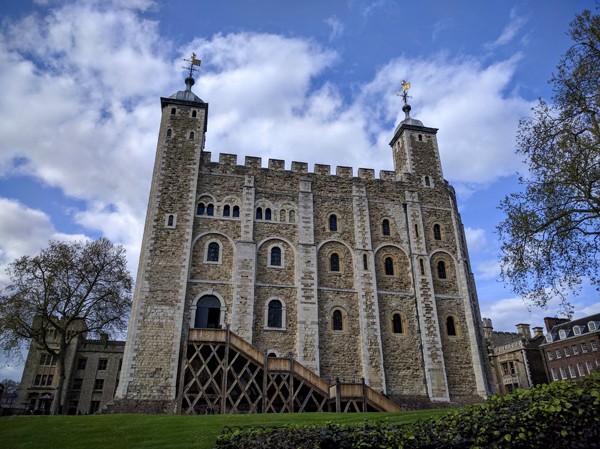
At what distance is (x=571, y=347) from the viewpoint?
4291 cm

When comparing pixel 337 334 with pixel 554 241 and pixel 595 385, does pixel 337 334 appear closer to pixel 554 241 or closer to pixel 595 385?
pixel 554 241

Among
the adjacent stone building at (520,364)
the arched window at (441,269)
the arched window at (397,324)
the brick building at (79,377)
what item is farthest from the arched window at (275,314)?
the adjacent stone building at (520,364)

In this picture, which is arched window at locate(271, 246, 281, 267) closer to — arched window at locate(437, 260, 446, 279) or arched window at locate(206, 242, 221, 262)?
arched window at locate(206, 242, 221, 262)

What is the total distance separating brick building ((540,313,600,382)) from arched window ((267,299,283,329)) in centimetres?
3018

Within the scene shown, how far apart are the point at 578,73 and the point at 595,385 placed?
396 inches

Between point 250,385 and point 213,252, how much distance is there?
773 cm

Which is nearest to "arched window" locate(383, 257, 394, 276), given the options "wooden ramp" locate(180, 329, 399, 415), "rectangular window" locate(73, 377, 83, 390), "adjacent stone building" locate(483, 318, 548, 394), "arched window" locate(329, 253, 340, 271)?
"arched window" locate(329, 253, 340, 271)

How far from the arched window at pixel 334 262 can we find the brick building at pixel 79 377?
25607mm

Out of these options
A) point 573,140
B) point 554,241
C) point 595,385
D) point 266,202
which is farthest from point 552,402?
point 266,202

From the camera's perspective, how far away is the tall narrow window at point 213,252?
25712 mm

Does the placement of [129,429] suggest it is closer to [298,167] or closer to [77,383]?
[298,167]

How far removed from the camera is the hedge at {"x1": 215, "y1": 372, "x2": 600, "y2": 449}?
Result: 7.31 meters

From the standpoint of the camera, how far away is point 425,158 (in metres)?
31.9

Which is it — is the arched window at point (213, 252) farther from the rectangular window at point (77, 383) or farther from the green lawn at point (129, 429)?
the rectangular window at point (77, 383)
